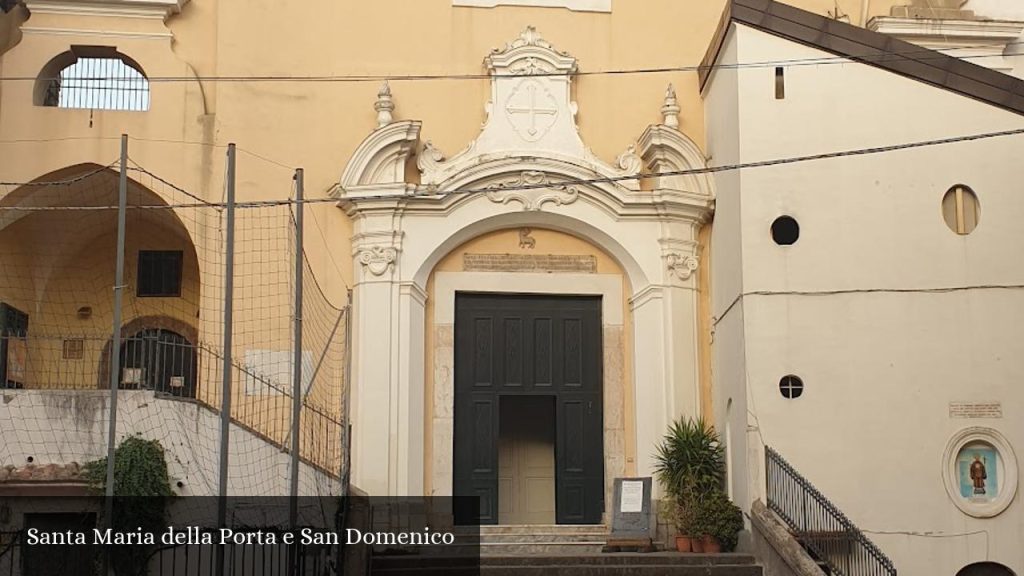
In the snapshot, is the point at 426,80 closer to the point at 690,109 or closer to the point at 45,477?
the point at 690,109

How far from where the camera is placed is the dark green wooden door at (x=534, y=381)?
59.9ft

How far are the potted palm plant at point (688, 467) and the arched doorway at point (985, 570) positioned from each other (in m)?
2.86

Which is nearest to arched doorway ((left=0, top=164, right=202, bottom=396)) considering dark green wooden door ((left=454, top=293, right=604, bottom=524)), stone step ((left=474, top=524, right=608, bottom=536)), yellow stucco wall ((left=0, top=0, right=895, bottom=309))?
yellow stucco wall ((left=0, top=0, right=895, bottom=309))

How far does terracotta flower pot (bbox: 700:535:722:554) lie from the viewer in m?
16.3

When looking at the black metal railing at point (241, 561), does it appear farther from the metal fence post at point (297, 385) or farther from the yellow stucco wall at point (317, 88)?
the yellow stucco wall at point (317, 88)

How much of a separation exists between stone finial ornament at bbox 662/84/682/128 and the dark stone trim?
67.5 inches

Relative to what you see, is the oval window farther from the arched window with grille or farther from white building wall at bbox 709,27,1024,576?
the arched window with grille

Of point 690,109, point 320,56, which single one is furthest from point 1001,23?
point 320,56

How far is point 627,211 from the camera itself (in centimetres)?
1830

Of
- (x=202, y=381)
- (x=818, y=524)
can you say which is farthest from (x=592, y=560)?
(x=202, y=381)

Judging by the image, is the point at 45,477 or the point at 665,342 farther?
the point at 665,342

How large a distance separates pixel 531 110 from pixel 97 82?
549cm

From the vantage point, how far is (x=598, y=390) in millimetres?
18609

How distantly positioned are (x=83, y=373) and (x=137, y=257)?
1740 mm
